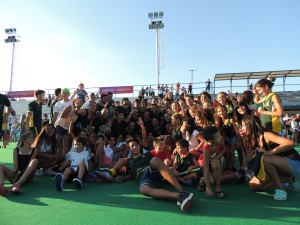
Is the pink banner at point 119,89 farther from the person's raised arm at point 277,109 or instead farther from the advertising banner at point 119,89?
the person's raised arm at point 277,109

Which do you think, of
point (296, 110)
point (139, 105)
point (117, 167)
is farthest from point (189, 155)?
point (296, 110)

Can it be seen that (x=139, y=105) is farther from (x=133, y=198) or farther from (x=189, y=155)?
(x=133, y=198)

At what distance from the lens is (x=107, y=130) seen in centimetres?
634

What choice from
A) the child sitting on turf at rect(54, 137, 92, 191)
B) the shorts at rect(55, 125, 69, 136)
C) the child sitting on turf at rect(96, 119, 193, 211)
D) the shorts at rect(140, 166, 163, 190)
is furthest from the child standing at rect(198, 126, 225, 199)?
the shorts at rect(55, 125, 69, 136)

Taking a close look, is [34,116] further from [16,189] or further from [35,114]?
[16,189]

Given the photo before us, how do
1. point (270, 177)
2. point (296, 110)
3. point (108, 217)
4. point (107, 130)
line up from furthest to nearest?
1. point (296, 110)
2. point (107, 130)
3. point (270, 177)
4. point (108, 217)

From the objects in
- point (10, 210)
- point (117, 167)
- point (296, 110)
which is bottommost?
point (10, 210)

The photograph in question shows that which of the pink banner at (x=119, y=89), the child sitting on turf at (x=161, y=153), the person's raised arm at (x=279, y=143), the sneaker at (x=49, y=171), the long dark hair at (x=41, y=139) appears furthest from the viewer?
the pink banner at (x=119, y=89)

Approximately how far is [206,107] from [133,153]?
190 centimetres

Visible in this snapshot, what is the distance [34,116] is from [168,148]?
11.3ft

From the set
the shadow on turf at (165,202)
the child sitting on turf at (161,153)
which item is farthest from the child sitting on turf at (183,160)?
the shadow on turf at (165,202)

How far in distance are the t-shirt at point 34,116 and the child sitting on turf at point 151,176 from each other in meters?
2.52

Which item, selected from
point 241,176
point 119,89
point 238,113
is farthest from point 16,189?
point 119,89

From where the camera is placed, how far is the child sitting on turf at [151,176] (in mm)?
3054
